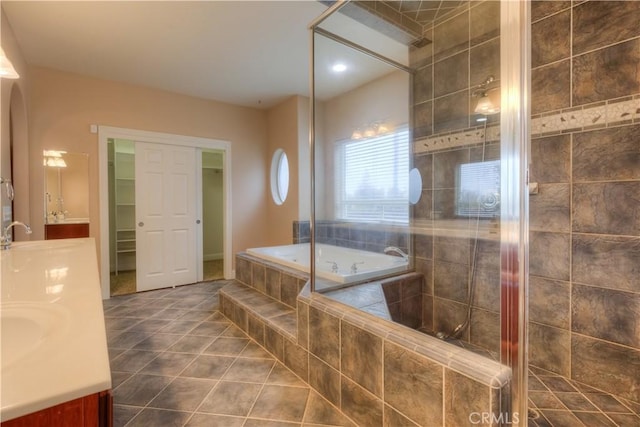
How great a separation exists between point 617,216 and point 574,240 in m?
0.24

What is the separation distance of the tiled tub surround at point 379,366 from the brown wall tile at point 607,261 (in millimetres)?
1098

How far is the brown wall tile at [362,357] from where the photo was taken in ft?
4.74

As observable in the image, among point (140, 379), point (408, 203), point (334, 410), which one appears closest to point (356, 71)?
point (408, 203)

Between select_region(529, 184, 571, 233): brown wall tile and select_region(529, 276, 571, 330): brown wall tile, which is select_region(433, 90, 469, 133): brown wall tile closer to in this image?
select_region(529, 184, 571, 233): brown wall tile

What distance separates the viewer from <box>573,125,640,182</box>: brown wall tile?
1.60 m

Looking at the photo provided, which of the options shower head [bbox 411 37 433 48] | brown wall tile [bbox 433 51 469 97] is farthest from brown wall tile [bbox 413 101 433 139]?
shower head [bbox 411 37 433 48]

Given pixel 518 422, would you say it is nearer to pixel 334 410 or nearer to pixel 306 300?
pixel 334 410

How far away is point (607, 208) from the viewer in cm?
169

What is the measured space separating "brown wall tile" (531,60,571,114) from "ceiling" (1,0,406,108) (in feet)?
3.91

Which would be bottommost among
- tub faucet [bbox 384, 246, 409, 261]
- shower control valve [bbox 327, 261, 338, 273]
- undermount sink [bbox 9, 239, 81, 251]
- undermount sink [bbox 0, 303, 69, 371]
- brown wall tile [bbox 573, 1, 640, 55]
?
shower control valve [bbox 327, 261, 338, 273]

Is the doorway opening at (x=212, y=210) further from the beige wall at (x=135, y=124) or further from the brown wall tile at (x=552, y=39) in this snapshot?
the brown wall tile at (x=552, y=39)

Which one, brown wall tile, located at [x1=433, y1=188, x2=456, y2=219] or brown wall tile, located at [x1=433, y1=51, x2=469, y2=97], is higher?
brown wall tile, located at [x1=433, y1=51, x2=469, y2=97]

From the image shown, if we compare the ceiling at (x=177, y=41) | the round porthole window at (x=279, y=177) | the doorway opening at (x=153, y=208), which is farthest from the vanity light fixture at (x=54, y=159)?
the round porthole window at (x=279, y=177)

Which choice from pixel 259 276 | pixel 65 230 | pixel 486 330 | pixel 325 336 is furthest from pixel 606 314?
pixel 65 230
